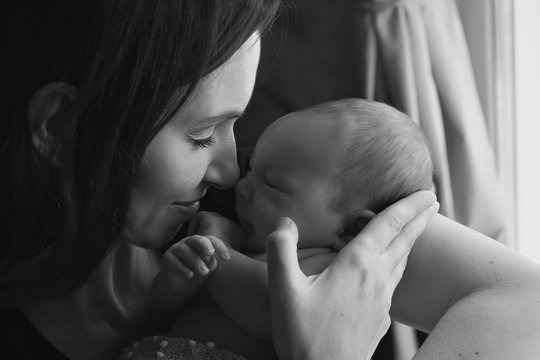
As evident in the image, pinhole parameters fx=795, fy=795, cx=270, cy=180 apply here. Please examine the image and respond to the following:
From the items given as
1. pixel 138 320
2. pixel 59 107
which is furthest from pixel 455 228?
pixel 59 107

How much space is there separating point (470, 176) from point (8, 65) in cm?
98

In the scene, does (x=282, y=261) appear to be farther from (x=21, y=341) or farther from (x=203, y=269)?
(x=21, y=341)

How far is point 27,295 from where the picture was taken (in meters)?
1.23

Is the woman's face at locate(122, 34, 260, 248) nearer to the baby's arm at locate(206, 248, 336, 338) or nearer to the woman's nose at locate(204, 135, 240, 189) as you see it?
the woman's nose at locate(204, 135, 240, 189)

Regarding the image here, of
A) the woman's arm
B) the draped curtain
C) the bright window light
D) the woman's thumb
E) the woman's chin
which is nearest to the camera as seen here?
the woman's thumb

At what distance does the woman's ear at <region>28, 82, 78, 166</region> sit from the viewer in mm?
1098

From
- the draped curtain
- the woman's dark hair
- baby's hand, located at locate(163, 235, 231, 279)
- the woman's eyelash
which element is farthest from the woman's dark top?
the draped curtain

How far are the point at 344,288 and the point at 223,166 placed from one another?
0.27 metres

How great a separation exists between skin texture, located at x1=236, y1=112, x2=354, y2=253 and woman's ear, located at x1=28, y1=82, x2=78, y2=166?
281 mm

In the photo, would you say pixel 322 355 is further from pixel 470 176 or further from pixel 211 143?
pixel 470 176

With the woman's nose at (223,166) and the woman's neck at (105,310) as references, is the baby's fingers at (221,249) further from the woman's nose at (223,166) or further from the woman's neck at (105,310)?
the woman's neck at (105,310)

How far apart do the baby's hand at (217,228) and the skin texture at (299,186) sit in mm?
23

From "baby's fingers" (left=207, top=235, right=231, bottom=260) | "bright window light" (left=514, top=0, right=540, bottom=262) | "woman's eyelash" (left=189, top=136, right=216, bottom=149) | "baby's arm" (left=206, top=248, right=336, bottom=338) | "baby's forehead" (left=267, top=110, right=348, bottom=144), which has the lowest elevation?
"bright window light" (left=514, top=0, right=540, bottom=262)

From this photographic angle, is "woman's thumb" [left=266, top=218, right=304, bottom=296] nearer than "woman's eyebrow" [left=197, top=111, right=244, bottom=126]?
Yes
